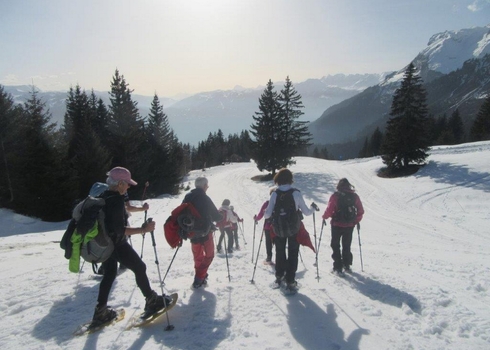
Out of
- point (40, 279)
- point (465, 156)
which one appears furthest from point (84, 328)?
point (465, 156)

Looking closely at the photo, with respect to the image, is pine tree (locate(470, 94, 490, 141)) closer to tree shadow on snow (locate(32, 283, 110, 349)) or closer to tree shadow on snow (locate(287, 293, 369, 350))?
tree shadow on snow (locate(287, 293, 369, 350))

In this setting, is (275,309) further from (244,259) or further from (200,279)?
(244,259)

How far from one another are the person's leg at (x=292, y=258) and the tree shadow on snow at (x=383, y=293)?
1.48 meters

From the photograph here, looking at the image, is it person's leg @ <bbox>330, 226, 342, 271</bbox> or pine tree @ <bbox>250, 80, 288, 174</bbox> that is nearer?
person's leg @ <bbox>330, 226, 342, 271</bbox>

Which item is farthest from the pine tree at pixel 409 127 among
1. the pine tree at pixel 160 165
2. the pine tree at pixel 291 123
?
the pine tree at pixel 160 165

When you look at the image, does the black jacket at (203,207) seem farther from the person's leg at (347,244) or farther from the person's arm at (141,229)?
the person's leg at (347,244)

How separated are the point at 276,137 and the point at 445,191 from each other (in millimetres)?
18724

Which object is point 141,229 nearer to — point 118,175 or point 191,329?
point 118,175

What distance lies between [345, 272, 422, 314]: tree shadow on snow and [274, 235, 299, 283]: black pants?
4.89 feet

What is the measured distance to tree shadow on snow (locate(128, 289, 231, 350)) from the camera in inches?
155

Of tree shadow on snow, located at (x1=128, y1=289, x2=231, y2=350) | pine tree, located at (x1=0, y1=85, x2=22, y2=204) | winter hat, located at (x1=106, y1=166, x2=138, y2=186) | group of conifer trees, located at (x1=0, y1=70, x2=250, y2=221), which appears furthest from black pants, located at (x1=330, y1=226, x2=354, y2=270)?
pine tree, located at (x1=0, y1=85, x2=22, y2=204)

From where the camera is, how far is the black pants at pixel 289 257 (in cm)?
550

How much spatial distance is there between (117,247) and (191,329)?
1.69 meters

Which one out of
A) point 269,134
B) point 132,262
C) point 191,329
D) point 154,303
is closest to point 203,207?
point 132,262
